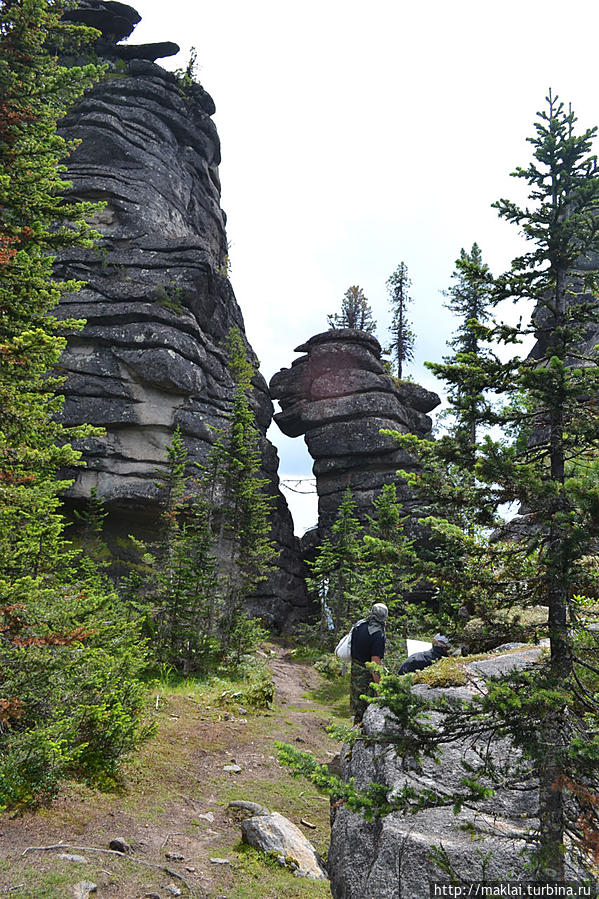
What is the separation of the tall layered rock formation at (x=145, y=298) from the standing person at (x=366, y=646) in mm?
18002

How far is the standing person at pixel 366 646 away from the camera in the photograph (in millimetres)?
8984

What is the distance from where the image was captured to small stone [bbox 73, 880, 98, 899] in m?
4.78

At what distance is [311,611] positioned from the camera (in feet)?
126

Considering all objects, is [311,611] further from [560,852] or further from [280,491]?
[560,852]

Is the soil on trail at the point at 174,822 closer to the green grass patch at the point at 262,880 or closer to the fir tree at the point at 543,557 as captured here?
the green grass patch at the point at 262,880

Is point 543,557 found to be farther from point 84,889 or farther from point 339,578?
point 339,578

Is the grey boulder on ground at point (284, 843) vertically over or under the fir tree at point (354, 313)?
under

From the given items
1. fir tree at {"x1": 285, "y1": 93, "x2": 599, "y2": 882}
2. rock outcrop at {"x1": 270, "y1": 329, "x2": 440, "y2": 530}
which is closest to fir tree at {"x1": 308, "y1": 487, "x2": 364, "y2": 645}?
rock outcrop at {"x1": 270, "y1": 329, "x2": 440, "y2": 530}

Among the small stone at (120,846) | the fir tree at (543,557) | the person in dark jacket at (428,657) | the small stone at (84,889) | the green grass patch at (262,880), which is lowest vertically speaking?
the green grass patch at (262,880)

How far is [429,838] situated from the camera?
16.0 feet

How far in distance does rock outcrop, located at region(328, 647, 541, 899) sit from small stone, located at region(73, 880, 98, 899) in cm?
269

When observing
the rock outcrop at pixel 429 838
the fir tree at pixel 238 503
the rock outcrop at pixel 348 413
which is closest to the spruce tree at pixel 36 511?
the rock outcrop at pixel 429 838

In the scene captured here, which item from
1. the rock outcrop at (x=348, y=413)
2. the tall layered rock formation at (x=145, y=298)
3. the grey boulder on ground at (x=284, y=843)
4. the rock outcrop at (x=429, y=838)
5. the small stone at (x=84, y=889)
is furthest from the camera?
the rock outcrop at (x=348, y=413)

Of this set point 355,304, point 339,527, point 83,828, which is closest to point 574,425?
point 83,828
